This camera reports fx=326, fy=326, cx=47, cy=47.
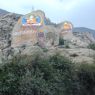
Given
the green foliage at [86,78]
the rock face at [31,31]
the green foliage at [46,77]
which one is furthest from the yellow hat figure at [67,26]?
the green foliage at [86,78]

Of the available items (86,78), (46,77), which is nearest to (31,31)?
(86,78)

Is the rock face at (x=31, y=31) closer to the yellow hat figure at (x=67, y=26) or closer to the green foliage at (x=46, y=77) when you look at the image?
the yellow hat figure at (x=67, y=26)

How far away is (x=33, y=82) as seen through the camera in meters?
15.1

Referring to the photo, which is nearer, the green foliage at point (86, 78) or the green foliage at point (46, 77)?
the green foliage at point (46, 77)

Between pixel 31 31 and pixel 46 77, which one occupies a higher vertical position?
pixel 31 31

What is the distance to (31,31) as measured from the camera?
1410 inches

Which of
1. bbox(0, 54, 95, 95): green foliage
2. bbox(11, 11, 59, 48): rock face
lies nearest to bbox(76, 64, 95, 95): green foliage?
bbox(0, 54, 95, 95): green foliage

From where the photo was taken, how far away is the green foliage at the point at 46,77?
48.4 ft

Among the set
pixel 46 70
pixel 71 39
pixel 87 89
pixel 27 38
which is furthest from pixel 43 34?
pixel 46 70

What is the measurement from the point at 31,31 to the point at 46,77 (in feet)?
63.3

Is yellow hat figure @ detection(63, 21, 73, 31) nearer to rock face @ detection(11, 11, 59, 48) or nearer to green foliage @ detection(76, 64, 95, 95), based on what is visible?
rock face @ detection(11, 11, 59, 48)

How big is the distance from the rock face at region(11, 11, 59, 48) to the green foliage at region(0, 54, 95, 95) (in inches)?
627

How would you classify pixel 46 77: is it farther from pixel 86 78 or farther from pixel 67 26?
pixel 67 26

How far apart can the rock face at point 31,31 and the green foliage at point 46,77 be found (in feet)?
52.3
